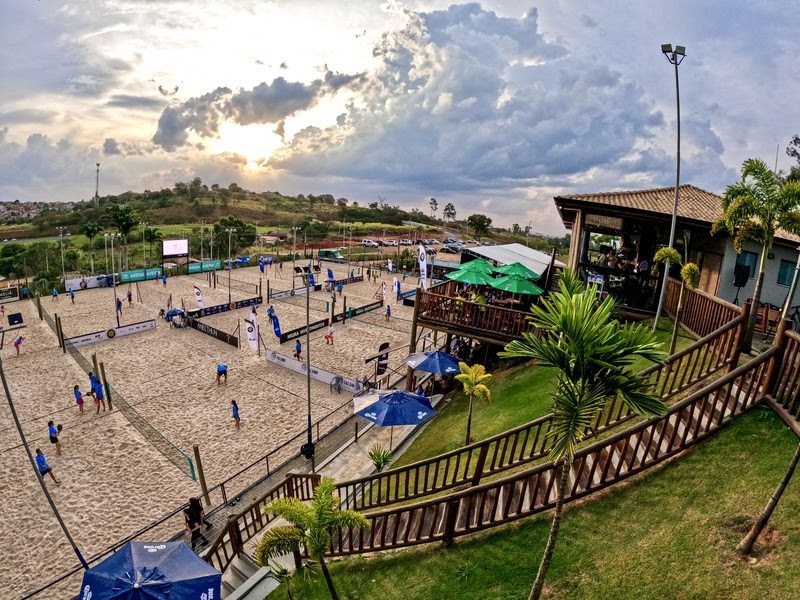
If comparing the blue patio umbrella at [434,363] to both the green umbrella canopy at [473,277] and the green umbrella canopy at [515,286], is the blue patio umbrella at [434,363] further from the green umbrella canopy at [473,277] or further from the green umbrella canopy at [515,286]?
the green umbrella canopy at [473,277]

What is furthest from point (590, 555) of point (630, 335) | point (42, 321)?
point (42, 321)

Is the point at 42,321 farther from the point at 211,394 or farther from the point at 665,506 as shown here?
the point at 665,506

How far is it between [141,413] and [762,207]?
70.2 feet

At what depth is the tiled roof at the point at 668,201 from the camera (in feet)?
Result: 48.3

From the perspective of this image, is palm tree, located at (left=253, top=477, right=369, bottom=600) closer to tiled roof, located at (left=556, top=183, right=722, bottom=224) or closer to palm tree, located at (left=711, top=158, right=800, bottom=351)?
palm tree, located at (left=711, top=158, right=800, bottom=351)

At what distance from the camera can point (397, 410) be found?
12.3 m

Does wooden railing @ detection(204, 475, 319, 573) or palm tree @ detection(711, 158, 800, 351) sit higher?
palm tree @ detection(711, 158, 800, 351)

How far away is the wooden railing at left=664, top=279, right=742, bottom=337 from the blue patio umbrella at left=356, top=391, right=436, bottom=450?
7.48 metres

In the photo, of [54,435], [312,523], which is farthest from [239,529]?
[54,435]

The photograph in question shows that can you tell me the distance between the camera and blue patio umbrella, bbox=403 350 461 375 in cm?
1502

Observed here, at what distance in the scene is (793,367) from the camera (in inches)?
273

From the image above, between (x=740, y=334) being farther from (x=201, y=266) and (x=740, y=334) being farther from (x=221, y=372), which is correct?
(x=201, y=266)

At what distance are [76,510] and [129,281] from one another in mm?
38938

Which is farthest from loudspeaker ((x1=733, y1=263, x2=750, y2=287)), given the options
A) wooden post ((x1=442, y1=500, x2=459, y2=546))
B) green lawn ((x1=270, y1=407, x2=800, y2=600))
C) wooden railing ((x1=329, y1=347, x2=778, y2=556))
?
wooden post ((x1=442, y1=500, x2=459, y2=546))
